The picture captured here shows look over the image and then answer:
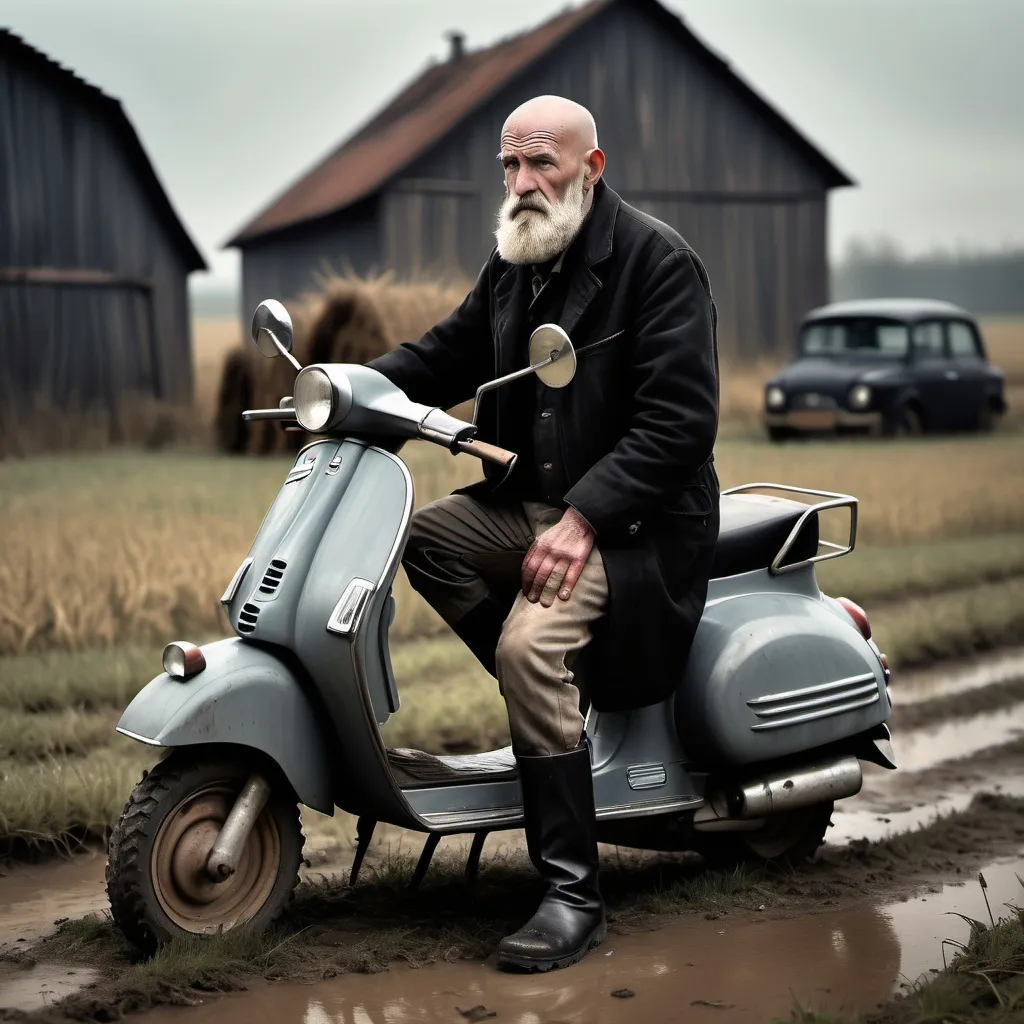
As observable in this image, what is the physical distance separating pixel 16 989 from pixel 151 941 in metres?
0.27

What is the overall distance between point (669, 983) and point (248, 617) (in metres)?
1.14

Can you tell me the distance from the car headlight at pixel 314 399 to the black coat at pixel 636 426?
46 centimetres

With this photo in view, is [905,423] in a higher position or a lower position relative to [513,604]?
lower

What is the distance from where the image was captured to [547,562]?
11.1 ft

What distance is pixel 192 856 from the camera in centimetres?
320

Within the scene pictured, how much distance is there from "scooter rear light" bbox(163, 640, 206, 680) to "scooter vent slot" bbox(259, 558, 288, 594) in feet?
0.64

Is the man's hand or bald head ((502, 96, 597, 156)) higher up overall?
bald head ((502, 96, 597, 156))

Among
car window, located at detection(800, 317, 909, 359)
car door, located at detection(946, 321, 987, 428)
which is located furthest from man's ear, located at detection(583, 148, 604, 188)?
car door, located at detection(946, 321, 987, 428)

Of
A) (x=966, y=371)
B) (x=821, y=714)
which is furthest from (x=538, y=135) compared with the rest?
(x=966, y=371)

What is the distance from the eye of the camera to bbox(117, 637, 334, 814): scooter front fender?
3.12 m

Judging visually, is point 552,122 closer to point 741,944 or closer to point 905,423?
point 741,944

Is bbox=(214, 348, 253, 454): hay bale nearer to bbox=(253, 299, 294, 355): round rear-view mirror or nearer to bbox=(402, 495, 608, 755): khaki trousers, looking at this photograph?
bbox=(253, 299, 294, 355): round rear-view mirror

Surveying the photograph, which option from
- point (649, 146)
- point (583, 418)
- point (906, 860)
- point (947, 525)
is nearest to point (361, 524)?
point (583, 418)

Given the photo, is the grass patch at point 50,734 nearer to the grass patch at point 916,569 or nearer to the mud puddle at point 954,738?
the mud puddle at point 954,738
